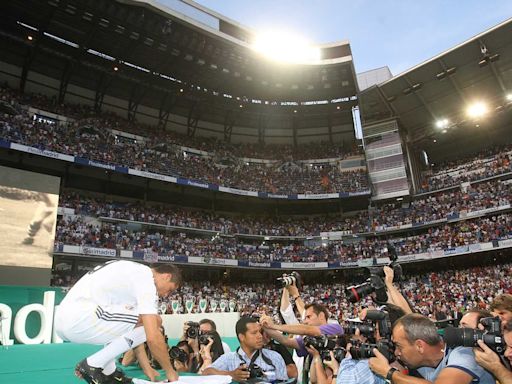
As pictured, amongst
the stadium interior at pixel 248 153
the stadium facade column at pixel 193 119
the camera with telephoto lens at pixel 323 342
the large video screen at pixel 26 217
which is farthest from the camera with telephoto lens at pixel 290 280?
the stadium facade column at pixel 193 119

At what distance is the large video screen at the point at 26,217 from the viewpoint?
49.5ft

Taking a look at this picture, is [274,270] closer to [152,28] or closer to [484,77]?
[152,28]

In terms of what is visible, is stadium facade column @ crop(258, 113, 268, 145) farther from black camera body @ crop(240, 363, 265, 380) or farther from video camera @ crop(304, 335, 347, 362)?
video camera @ crop(304, 335, 347, 362)

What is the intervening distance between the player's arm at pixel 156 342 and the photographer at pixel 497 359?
2577 millimetres

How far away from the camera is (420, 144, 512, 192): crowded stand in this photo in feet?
123

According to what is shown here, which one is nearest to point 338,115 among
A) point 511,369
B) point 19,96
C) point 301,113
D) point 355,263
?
point 301,113

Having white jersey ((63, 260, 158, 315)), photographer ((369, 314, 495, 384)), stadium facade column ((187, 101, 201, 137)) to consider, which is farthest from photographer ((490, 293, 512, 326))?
stadium facade column ((187, 101, 201, 137))

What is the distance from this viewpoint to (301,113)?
144ft

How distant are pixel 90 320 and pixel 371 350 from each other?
8.90ft

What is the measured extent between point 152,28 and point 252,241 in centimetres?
2140

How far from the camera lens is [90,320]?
3898 mm

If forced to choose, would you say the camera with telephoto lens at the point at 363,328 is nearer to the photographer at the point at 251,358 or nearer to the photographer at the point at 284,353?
the photographer at the point at 251,358

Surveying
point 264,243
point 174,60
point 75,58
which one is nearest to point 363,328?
point 174,60

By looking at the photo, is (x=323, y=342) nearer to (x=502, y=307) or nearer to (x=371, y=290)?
(x=371, y=290)
